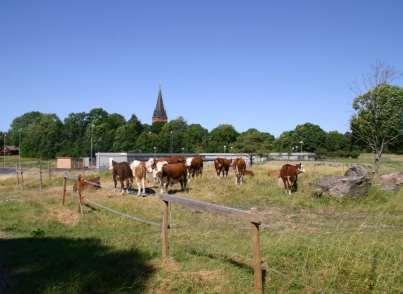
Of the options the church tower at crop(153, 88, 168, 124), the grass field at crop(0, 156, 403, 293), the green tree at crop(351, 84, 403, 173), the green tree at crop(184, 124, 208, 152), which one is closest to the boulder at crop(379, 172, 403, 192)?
the grass field at crop(0, 156, 403, 293)

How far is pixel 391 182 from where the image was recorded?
2045cm

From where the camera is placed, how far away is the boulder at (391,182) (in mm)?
19078

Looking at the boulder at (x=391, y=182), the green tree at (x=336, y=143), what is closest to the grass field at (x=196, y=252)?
the boulder at (x=391, y=182)

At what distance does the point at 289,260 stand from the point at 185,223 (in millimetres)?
6030

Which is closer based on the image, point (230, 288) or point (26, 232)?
point (230, 288)

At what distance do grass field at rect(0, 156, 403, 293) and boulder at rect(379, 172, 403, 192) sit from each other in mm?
3520

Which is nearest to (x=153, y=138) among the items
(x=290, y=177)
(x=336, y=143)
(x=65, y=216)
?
(x=336, y=143)

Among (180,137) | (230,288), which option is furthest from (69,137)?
(230,288)

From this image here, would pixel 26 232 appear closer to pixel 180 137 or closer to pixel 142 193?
pixel 142 193

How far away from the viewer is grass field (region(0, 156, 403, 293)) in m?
6.29

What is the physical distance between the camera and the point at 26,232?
42.0 ft

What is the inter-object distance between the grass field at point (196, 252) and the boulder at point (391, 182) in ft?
11.5

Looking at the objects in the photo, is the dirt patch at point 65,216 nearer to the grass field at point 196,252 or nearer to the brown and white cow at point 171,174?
the grass field at point 196,252

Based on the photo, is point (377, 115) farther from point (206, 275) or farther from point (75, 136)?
point (75, 136)
